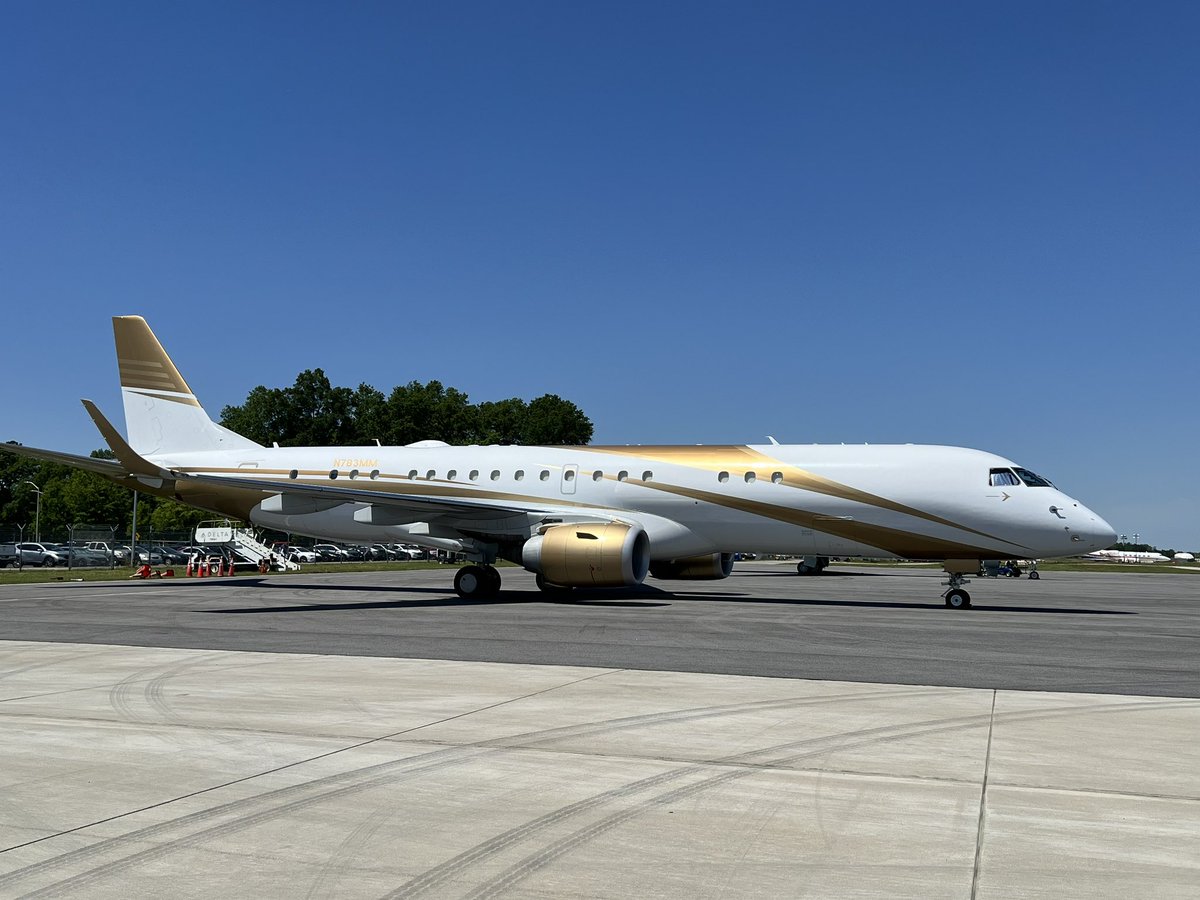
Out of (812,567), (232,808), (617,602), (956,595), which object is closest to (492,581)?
(617,602)

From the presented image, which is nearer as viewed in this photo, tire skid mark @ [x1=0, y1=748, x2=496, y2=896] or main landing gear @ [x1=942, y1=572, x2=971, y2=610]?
tire skid mark @ [x1=0, y1=748, x2=496, y2=896]

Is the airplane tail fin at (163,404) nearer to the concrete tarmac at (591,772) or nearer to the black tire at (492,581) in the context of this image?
the black tire at (492,581)

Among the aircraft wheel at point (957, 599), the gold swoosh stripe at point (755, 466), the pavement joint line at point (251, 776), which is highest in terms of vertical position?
the gold swoosh stripe at point (755, 466)

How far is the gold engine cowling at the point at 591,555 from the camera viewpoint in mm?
20969

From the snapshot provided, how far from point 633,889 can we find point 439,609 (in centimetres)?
1674

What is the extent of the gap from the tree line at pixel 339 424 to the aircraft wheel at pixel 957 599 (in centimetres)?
8398

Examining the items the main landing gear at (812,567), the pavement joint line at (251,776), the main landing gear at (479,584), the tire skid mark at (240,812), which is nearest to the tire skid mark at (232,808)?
the tire skid mark at (240,812)

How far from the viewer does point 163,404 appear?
29.5 meters

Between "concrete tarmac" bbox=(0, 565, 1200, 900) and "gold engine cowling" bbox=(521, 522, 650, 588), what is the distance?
24.5 ft

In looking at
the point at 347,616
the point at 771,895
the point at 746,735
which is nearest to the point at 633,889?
the point at 771,895

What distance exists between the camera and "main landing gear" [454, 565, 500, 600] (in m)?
23.5

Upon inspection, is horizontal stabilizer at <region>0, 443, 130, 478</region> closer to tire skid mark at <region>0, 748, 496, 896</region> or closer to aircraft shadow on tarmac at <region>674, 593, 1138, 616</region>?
aircraft shadow on tarmac at <region>674, 593, 1138, 616</region>

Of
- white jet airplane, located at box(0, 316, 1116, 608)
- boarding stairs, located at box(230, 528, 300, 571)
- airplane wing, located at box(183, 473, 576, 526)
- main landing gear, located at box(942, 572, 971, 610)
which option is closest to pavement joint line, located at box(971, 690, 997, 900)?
white jet airplane, located at box(0, 316, 1116, 608)

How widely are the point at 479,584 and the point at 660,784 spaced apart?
18.0 m
